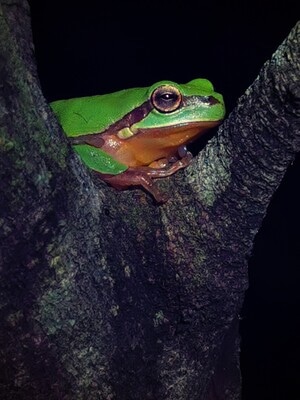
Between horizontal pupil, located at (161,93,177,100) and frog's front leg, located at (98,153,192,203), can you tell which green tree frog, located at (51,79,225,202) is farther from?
frog's front leg, located at (98,153,192,203)

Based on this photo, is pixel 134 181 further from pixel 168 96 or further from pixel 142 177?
pixel 168 96

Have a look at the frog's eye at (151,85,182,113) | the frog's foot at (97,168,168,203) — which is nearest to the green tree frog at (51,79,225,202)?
the frog's eye at (151,85,182,113)

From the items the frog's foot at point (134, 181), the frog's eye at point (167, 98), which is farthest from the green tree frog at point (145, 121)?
the frog's foot at point (134, 181)

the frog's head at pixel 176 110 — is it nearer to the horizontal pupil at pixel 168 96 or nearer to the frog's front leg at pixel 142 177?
the horizontal pupil at pixel 168 96

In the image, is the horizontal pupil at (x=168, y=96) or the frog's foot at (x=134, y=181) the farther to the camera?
the horizontal pupil at (x=168, y=96)

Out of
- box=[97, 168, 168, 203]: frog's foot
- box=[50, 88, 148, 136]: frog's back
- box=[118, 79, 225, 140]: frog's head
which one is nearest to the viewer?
box=[97, 168, 168, 203]: frog's foot

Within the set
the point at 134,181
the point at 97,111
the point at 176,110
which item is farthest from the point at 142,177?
the point at 97,111

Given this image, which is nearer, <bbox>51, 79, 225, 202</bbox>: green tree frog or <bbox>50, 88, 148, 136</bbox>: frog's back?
<bbox>51, 79, 225, 202</bbox>: green tree frog

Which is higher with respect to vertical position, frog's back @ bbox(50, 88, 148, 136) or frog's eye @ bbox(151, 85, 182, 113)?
frog's eye @ bbox(151, 85, 182, 113)

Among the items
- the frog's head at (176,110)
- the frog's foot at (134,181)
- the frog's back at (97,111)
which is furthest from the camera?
the frog's back at (97,111)
